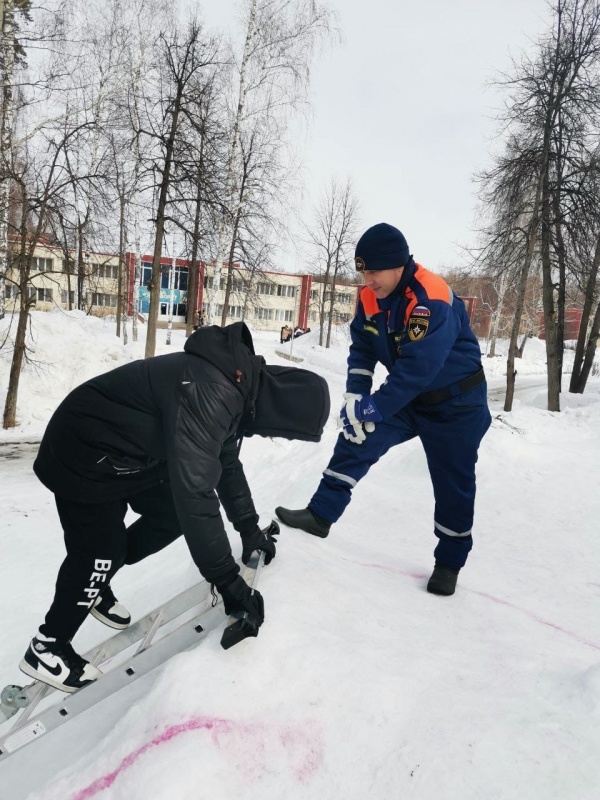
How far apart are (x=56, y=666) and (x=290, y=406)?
141 cm

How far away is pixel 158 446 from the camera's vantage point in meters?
2.08

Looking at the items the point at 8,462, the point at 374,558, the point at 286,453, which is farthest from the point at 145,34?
the point at 374,558

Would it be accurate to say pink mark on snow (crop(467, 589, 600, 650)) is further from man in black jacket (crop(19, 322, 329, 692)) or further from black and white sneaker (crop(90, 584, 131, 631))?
black and white sneaker (crop(90, 584, 131, 631))

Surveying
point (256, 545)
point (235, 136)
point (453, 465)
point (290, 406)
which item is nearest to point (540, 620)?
point (453, 465)

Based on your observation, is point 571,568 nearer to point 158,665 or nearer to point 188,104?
point 158,665

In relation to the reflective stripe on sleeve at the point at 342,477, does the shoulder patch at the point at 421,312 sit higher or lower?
higher

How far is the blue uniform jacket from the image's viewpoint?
2615 mm

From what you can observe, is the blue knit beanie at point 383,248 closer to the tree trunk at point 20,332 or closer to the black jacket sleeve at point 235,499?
the black jacket sleeve at point 235,499

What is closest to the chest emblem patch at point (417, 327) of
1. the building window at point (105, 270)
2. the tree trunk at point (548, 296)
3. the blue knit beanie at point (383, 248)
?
the blue knit beanie at point (383, 248)

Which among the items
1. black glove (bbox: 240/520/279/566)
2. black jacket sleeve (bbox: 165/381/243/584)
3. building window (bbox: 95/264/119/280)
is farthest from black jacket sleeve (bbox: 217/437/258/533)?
building window (bbox: 95/264/119/280)

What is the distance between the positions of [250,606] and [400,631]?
31.0 inches

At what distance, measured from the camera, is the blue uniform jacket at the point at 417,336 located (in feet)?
8.58

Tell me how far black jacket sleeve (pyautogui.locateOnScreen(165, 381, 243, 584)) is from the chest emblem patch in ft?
3.63

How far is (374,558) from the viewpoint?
3.51 metres
